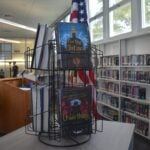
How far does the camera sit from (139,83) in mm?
3928

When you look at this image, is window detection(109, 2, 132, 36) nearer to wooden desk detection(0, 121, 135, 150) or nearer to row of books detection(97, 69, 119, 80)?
row of books detection(97, 69, 119, 80)

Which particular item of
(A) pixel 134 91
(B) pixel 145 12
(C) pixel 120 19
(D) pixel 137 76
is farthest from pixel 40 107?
(C) pixel 120 19

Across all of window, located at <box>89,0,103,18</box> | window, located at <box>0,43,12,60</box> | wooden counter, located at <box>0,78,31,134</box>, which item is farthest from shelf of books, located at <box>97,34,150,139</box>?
window, located at <box>0,43,12,60</box>

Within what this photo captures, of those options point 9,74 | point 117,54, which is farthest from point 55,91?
point 9,74

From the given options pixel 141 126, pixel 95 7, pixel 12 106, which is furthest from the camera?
pixel 95 7

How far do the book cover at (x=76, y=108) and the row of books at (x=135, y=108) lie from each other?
9.54ft

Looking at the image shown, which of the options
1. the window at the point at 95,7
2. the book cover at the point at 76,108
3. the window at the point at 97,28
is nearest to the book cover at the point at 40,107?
the book cover at the point at 76,108

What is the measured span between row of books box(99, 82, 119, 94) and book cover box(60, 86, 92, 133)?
362 cm

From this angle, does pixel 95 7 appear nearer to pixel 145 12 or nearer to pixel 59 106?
pixel 145 12

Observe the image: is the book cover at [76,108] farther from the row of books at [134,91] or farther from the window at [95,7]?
the window at [95,7]

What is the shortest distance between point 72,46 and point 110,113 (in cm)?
415

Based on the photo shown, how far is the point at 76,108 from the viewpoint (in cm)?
115

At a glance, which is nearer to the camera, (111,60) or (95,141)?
(95,141)

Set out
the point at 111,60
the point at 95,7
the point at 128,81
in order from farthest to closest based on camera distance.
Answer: the point at 95,7
the point at 111,60
the point at 128,81
